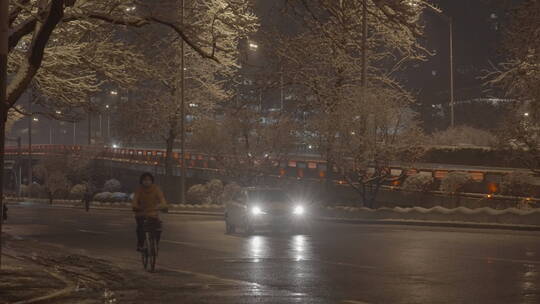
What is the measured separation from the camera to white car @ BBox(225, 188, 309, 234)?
29227 millimetres

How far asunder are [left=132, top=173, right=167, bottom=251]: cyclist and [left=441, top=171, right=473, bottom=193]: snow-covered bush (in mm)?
25242

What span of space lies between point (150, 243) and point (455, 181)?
25683mm

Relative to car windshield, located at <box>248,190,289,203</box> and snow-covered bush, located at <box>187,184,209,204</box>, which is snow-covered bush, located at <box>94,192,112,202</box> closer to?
snow-covered bush, located at <box>187,184,209,204</box>

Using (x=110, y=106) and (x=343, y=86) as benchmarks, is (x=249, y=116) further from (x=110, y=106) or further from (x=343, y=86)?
(x=110, y=106)

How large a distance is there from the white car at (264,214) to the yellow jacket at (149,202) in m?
11.1

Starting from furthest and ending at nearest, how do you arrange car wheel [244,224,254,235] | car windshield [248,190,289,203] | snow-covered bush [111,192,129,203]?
snow-covered bush [111,192,129,203] < car windshield [248,190,289,203] < car wheel [244,224,254,235]

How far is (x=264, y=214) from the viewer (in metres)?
29.3

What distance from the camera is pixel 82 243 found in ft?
86.4

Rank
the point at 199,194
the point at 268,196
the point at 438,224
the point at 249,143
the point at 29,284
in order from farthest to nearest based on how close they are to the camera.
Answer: the point at 199,194
the point at 249,143
the point at 438,224
the point at 268,196
the point at 29,284

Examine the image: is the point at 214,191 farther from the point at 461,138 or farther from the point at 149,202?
the point at 149,202

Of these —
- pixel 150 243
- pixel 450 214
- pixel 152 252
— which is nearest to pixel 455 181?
pixel 450 214

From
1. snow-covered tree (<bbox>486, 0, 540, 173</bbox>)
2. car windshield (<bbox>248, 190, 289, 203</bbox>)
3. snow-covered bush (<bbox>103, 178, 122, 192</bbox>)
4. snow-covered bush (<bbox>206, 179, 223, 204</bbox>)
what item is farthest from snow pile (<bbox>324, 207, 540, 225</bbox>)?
snow-covered bush (<bbox>103, 178, 122, 192</bbox>)

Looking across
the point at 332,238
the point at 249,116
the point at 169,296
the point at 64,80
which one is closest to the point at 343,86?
the point at 249,116

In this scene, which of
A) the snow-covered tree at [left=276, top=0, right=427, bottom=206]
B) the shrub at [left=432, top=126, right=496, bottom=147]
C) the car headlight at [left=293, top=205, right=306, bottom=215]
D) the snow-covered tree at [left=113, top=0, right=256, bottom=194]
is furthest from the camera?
the shrub at [left=432, top=126, right=496, bottom=147]
